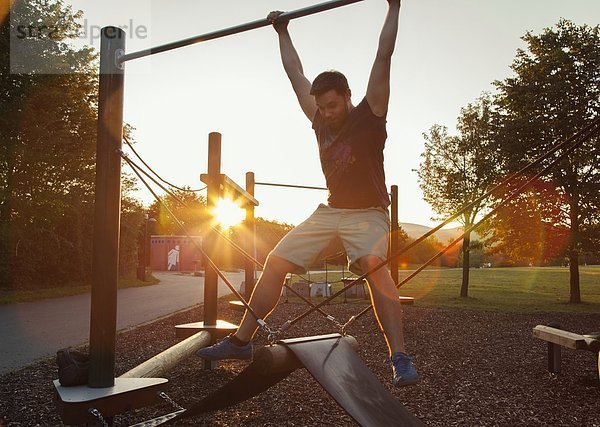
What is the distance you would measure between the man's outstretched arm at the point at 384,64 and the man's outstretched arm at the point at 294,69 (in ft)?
1.73

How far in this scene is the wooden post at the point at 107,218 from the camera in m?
3.45

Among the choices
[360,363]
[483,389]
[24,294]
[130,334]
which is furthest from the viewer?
[24,294]

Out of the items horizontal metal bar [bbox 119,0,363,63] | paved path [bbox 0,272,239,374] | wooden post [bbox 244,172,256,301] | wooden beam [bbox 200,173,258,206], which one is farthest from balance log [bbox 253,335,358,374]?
wooden post [bbox 244,172,256,301]

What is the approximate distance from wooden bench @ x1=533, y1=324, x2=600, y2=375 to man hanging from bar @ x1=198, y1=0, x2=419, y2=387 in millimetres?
3316

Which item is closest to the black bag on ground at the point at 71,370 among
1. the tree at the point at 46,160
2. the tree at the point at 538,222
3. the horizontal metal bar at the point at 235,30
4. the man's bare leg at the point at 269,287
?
the man's bare leg at the point at 269,287

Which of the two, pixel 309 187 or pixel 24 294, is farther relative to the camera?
pixel 24 294

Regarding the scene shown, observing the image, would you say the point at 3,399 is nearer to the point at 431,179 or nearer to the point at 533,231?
the point at 533,231

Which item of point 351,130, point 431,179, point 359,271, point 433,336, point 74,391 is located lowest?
point 433,336

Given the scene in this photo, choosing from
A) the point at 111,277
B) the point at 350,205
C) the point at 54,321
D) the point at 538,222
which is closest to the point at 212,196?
the point at 111,277

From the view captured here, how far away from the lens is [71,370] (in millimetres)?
3352

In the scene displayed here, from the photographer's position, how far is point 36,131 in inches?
723

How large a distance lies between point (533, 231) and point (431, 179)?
5.53 metres

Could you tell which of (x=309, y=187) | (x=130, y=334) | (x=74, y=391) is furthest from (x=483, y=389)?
(x=309, y=187)

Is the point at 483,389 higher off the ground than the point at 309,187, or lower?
lower
